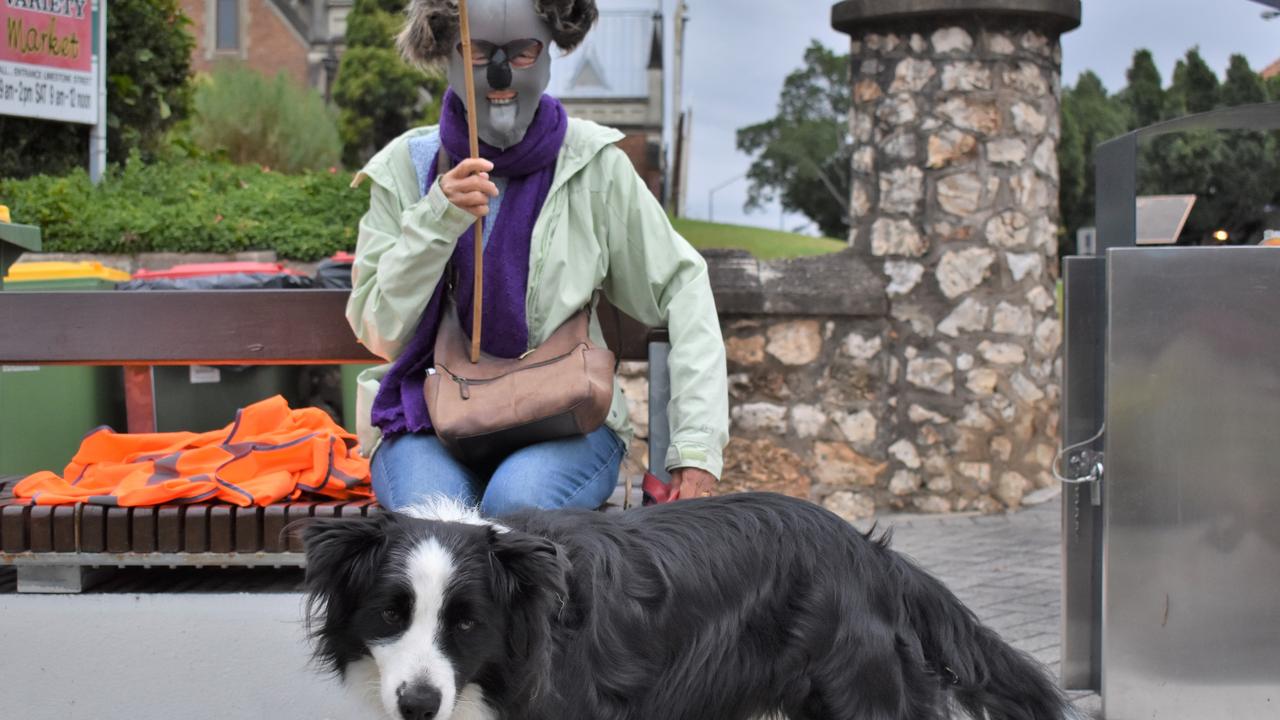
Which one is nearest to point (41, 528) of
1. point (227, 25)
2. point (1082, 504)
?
point (1082, 504)

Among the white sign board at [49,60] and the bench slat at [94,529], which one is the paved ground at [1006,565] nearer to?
the bench slat at [94,529]

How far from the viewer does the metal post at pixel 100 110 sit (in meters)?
10.4

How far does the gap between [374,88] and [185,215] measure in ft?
43.1

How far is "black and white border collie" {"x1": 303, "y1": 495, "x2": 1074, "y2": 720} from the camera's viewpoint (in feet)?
7.41

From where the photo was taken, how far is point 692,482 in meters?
3.12

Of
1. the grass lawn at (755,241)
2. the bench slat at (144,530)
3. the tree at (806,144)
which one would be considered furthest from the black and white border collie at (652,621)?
the tree at (806,144)

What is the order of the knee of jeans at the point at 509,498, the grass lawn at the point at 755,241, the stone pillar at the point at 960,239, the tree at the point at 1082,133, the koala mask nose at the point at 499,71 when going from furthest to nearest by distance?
the tree at the point at 1082,133 → the grass lawn at the point at 755,241 → the stone pillar at the point at 960,239 → the koala mask nose at the point at 499,71 → the knee of jeans at the point at 509,498

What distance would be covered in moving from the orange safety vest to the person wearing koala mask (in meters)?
0.40

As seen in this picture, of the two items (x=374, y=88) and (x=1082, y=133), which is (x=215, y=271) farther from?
(x=1082, y=133)

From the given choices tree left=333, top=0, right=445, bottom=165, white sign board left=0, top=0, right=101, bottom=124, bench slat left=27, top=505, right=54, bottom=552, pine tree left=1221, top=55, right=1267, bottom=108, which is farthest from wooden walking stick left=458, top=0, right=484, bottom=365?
pine tree left=1221, top=55, right=1267, bottom=108

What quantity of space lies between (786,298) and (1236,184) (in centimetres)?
2338

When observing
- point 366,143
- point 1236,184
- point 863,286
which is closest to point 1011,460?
point 863,286

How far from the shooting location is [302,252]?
8.69 meters

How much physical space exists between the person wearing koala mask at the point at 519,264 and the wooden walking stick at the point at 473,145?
0.05m
